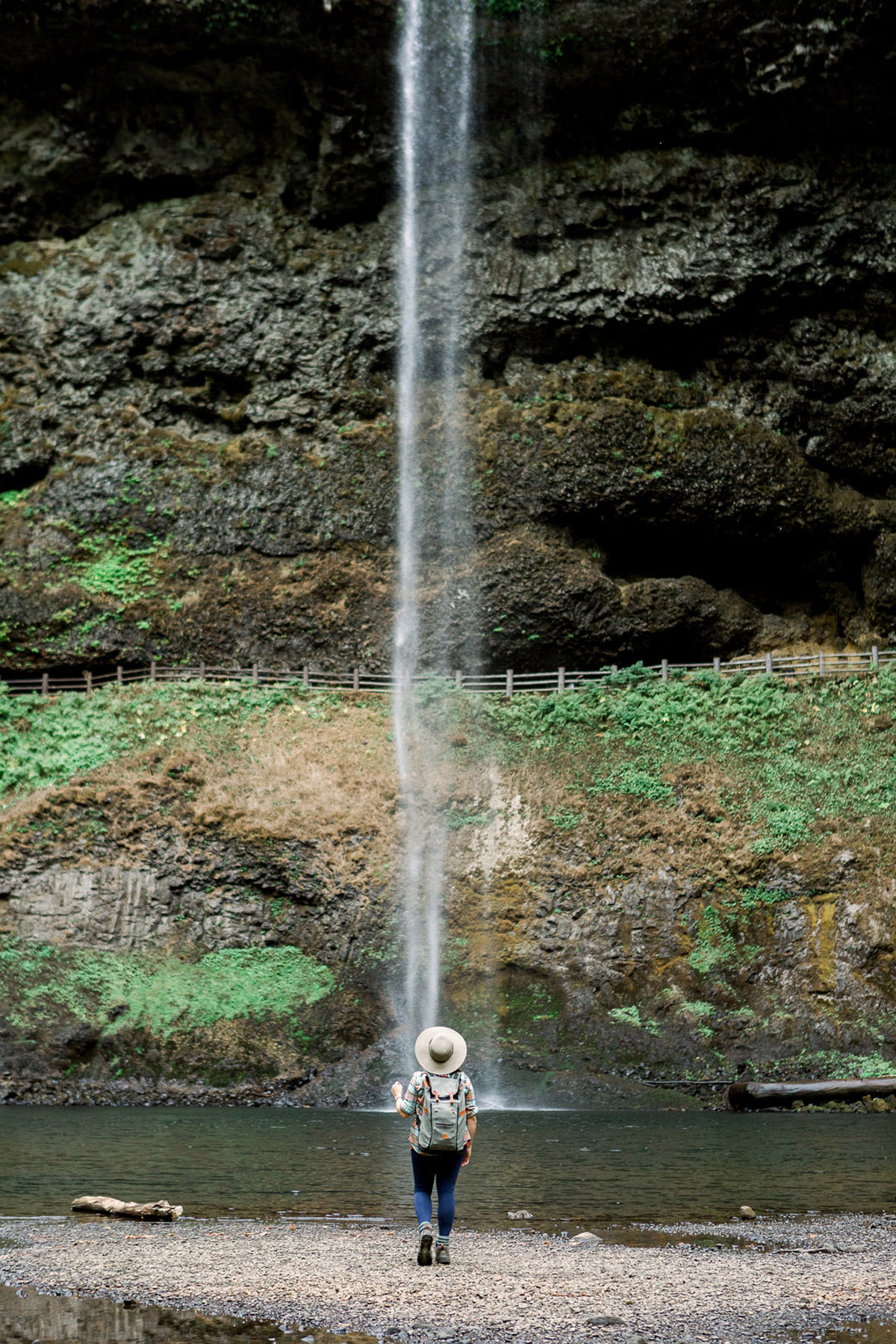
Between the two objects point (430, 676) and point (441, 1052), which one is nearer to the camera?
point (441, 1052)

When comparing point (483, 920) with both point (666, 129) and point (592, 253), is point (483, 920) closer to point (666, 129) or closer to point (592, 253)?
point (592, 253)

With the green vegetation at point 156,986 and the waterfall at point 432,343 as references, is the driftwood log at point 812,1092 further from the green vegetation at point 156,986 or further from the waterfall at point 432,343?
the waterfall at point 432,343

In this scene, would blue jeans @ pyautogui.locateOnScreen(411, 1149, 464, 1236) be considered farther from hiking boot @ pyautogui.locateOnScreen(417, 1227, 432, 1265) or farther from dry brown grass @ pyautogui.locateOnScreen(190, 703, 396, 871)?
dry brown grass @ pyautogui.locateOnScreen(190, 703, 396, 871)

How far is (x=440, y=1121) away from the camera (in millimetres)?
7535

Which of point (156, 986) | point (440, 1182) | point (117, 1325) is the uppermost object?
point (440, 1182)

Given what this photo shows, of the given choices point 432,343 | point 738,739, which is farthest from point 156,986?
point 432,343

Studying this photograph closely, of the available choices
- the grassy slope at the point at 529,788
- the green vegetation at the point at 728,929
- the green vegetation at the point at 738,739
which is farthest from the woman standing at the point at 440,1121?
the green vegetation at the point at 738,739

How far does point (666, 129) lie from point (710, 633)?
13.2 m

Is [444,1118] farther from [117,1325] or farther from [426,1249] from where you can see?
[117,1325]

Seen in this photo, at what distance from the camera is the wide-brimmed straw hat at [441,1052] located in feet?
24.9

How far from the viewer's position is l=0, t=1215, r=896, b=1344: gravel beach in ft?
20.4

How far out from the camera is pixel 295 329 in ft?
102

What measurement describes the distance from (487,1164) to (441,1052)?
5.32 m

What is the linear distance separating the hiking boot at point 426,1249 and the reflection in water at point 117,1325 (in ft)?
4.52
